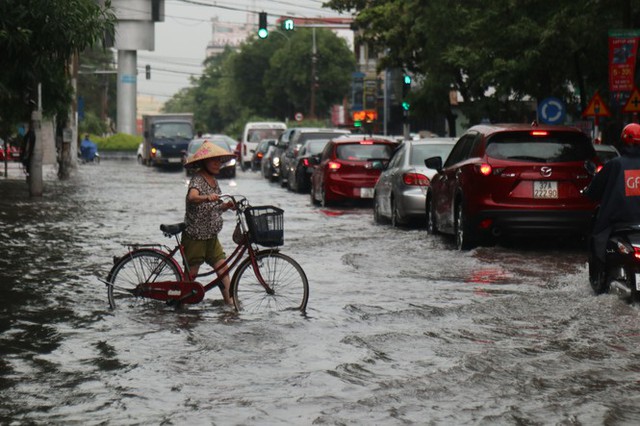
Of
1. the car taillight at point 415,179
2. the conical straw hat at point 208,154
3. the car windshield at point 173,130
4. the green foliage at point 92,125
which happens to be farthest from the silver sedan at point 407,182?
the green foliage at point 92,125

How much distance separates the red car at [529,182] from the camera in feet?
58.3

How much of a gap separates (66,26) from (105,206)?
43.6 feet

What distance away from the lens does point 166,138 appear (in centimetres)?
6494

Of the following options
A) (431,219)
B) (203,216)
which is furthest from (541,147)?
(203,216)

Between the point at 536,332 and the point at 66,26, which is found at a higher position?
the point at 66,26

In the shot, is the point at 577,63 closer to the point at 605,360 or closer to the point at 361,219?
the point at 361,219

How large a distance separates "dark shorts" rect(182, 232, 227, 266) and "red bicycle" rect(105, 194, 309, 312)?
0.07 m

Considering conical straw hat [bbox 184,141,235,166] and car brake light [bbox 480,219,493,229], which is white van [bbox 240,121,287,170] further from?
conical straw hat [bbox 184,141,235,166]

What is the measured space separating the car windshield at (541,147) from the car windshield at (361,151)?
37.9 feet

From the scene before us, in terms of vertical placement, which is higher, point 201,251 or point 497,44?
point 497,44

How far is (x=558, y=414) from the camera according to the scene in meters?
7.73

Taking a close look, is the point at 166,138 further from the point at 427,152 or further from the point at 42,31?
the point at 42,31

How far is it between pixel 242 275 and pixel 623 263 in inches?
123

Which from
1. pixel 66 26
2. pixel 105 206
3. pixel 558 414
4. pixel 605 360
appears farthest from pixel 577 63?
pixel 558 414
